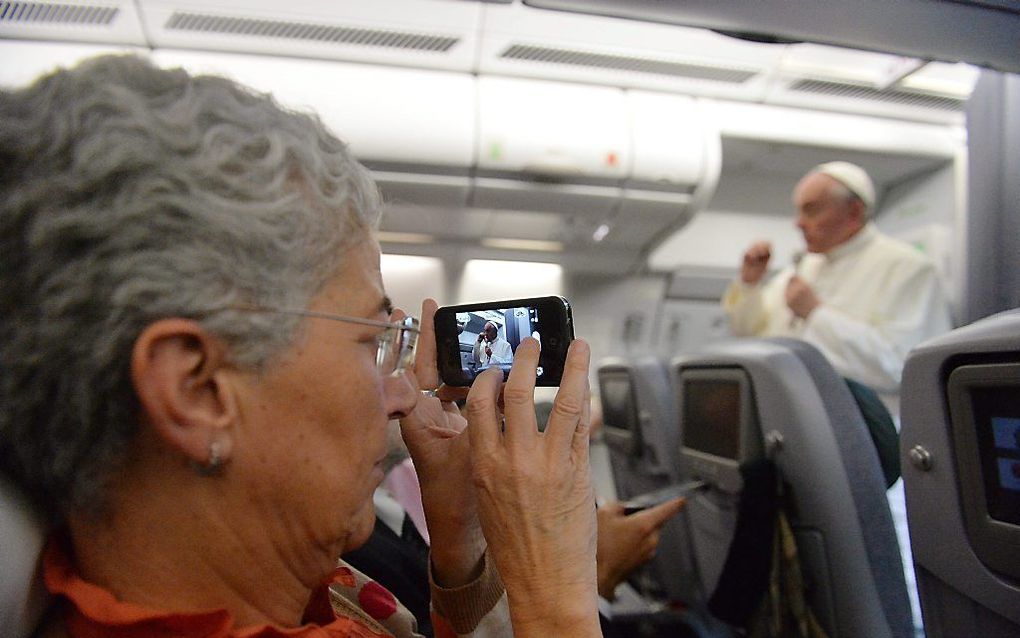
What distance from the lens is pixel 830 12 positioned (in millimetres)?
1195

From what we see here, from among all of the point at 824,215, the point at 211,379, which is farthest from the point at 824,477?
the point at 824,215

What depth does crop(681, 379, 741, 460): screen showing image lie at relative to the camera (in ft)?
6.02

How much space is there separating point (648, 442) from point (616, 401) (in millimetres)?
429

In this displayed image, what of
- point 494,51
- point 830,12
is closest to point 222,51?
point 494,51

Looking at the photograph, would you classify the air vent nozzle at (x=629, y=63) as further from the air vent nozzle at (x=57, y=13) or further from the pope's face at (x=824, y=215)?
the air vent nozzle at (x=57, y=13)

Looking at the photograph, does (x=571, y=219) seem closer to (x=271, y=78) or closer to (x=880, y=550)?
(x=271, y=78)

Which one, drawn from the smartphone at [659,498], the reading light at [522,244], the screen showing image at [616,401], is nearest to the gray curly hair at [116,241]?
the smartphone at [659,498]

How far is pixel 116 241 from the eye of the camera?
0.69 metres

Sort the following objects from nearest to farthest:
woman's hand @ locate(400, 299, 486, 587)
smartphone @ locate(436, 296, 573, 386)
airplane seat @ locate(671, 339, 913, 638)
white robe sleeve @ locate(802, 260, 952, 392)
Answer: smartphone @ locate(436, 296, 573, 386) → woman's hand @ locate(400, 299, 486, 587) → airplane seat @ locate(671, 339, 913, 638) → white robe sleeve @ locate(802, 260, 952, 392)

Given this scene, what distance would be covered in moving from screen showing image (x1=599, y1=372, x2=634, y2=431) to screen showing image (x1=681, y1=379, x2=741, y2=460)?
2.42 feet

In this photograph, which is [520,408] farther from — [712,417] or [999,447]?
[712,417]

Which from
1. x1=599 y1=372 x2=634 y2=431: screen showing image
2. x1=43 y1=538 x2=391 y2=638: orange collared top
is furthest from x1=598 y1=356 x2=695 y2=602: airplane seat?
x1=43 y1=538 x2=391 y2=638: orange collared top

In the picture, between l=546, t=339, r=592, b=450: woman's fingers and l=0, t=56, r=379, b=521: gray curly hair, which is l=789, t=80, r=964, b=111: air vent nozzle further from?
l=0, t=56, r=379, b=521: gray curly hair

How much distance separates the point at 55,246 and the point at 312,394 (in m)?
0.30
